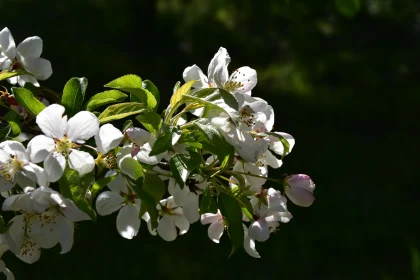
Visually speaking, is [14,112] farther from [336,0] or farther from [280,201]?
[336,0]

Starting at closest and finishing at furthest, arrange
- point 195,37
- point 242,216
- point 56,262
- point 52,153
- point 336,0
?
point 52,153
point 242,216
point 336,0
point 56,262
point 195,37

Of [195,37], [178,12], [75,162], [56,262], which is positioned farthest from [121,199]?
[178,12]

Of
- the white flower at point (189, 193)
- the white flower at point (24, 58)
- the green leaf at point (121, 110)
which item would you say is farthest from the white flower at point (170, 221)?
the white flower at point (24, 58)

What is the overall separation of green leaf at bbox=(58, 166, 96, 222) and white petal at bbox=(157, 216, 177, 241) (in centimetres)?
25

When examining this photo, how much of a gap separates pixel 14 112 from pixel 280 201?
16.5 inches

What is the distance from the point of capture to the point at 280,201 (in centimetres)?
112

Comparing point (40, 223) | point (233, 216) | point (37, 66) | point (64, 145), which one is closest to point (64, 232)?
point (40, 223)

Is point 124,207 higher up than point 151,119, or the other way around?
point 151,119

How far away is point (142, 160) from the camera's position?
0.97 metres

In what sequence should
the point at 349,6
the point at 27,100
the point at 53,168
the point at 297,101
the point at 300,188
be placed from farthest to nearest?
1. the point at 297,101
2. the point at 349,6
3. the point at 300,188
4. the point at 27,100
5. the point at 53,168

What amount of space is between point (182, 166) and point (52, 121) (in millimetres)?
186

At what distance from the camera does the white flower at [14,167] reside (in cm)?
96

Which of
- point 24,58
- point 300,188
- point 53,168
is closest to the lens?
point 53,168

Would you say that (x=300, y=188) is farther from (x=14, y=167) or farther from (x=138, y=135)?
(x=14, y=167)
